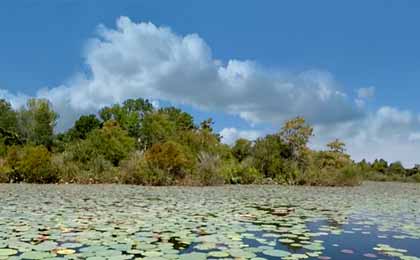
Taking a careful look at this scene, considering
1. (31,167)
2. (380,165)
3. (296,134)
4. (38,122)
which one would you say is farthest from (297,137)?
(38,122)

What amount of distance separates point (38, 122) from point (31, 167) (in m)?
28.0

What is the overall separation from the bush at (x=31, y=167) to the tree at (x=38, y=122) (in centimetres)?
2533

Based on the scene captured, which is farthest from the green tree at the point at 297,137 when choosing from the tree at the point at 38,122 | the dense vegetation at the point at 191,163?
the tree at the point at 38,122

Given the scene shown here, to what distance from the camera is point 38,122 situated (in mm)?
43688

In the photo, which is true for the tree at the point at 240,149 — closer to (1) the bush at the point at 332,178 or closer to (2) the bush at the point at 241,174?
(2) the bush at the point at 241,174

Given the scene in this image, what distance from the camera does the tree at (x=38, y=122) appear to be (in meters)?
42.8

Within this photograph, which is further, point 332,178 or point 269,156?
point 269,156

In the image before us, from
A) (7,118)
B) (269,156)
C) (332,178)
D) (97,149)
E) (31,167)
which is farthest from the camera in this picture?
(7,118)

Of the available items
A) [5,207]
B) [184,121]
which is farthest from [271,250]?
[184,121]

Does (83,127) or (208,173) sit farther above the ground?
(83,127)

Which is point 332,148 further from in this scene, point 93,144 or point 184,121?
point 184,121

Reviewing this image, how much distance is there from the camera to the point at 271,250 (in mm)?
4688

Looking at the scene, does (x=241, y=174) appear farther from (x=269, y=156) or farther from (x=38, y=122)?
(x=38, y=122)

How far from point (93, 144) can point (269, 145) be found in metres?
9.24
